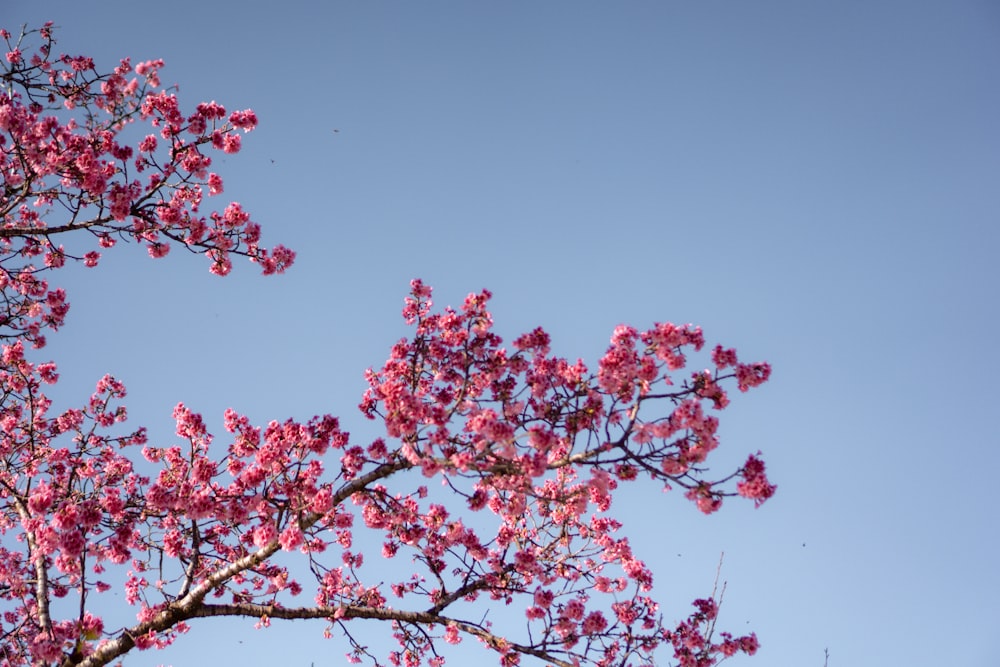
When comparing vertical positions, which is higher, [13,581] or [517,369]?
[517,369]

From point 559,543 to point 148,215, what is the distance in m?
7.38

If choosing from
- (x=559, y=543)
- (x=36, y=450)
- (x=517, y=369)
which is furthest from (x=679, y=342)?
(x=36, y=450)

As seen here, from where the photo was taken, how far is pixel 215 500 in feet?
25.5

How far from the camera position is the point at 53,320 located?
10.7m

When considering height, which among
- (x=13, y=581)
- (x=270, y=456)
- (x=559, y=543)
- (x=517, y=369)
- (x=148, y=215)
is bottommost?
(x=13, y=581)

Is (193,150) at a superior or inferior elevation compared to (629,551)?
superior

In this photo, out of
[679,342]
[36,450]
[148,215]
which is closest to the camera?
[679,342]

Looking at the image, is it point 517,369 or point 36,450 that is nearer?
point 517,369

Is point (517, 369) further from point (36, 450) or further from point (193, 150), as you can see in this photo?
point (36, 450)

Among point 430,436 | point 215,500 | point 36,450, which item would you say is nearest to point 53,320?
point 36,450

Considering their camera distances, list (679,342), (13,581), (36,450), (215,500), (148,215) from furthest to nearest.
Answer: (36,450), (13,581), (148,215), (215,500), (679,342)

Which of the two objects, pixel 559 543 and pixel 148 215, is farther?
pixel 559 543

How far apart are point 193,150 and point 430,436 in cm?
527

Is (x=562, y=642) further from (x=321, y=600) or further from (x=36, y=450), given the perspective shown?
(x=36, y=450)
